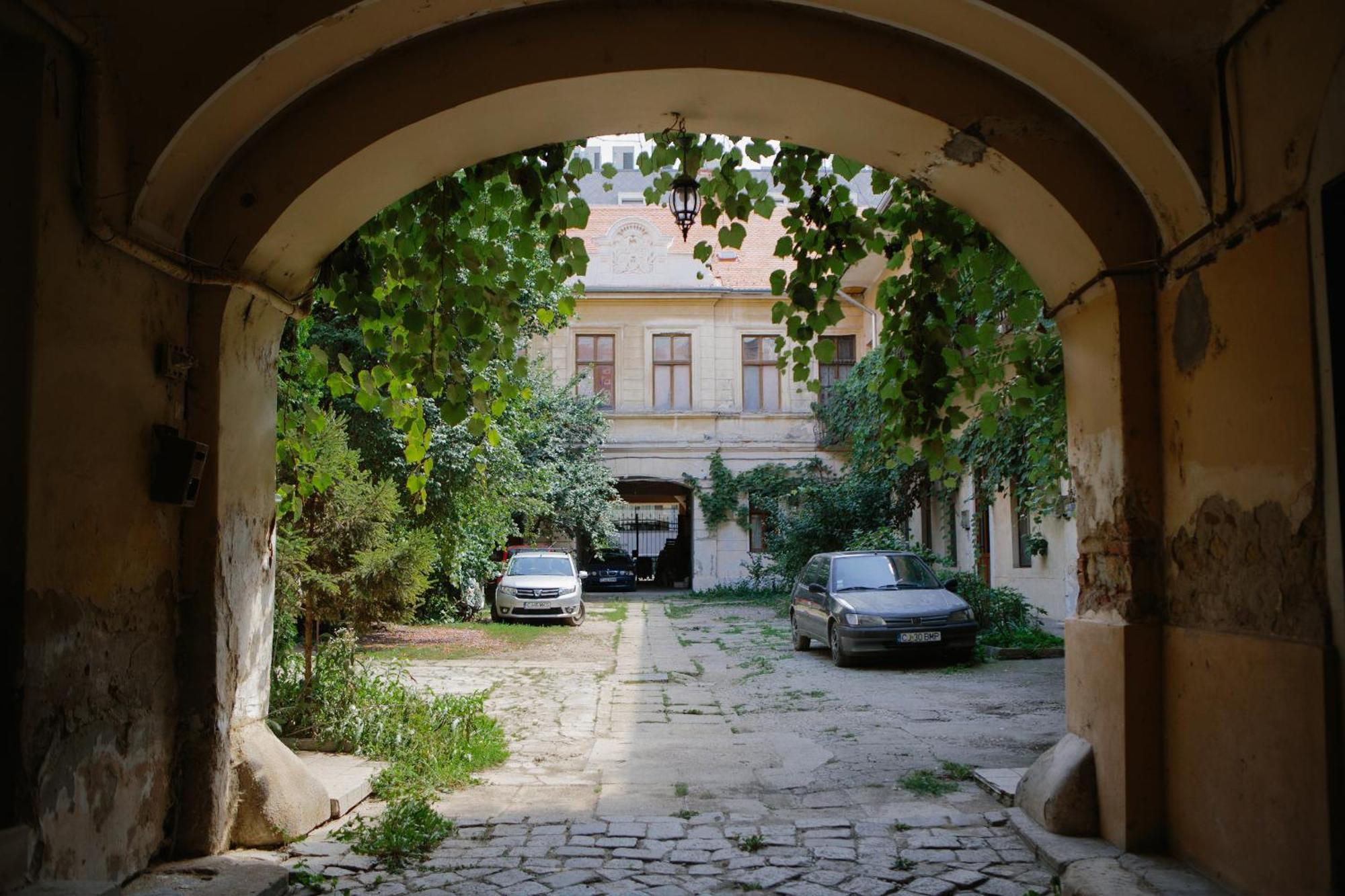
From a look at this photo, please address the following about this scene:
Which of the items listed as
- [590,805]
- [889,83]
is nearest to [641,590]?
[590,805]

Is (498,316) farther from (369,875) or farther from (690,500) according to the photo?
(690,500)

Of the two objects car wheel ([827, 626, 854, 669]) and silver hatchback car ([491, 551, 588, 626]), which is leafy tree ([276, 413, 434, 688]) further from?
silver hatchback car ([491, 551, 588, 626])

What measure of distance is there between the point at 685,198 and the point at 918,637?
8.22 m

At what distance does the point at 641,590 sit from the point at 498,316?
87.8 feet

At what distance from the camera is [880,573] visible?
13719mm

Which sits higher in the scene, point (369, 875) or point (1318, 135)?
point (1318, 135)

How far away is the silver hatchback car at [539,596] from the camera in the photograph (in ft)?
63.9

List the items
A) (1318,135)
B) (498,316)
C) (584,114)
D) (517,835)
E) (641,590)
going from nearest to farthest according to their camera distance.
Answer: (1318,135) → (584,114) → (517,835) → (498,316) → (641,590)

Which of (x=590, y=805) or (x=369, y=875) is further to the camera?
(x=590, y=805)

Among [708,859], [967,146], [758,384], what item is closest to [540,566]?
[758,384]

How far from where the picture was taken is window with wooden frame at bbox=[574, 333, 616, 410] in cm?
2862

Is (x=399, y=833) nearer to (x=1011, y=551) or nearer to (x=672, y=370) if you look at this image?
(x=1011, y=551)

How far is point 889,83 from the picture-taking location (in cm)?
467

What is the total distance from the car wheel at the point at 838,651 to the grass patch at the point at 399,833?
799 centimetres
